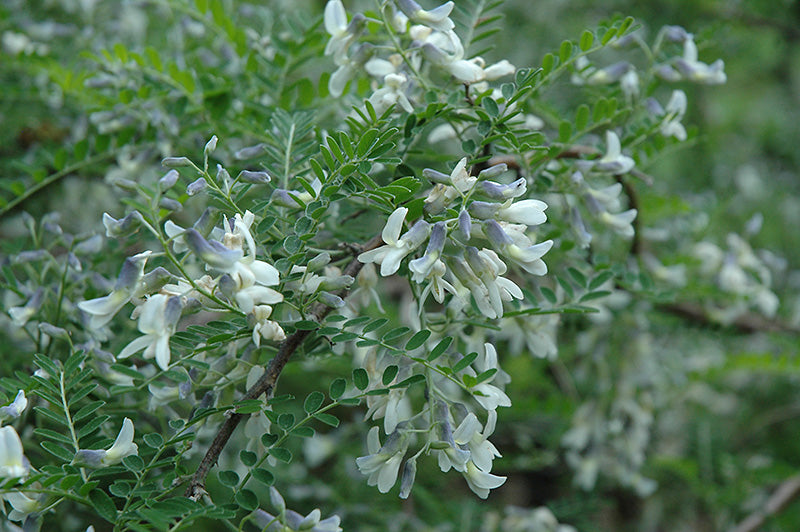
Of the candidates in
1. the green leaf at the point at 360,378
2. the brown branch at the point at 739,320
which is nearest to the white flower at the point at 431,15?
the green leaf at the point at 360,378

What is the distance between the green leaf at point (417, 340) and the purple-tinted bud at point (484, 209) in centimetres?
14

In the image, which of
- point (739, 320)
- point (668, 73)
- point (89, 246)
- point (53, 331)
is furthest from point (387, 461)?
point (739, 320)

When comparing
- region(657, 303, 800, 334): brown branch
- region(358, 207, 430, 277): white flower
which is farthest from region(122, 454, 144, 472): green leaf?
region(657, 303, 800, 334): brown branch

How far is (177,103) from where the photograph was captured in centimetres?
120

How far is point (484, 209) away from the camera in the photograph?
773 millimetres

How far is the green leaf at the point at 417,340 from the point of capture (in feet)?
2.68

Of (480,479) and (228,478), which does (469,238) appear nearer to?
(480,479)

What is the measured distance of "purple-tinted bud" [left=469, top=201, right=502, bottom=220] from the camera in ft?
2.53

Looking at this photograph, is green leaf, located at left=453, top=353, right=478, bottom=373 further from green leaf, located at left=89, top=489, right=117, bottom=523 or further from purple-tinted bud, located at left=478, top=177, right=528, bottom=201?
green leaf, located at left=89, top=489, right=117, bottom=523

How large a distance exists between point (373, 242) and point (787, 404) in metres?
1.68

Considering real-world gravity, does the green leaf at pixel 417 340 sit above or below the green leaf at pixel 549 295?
above

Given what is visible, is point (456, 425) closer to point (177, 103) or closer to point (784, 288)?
point (177, 103)

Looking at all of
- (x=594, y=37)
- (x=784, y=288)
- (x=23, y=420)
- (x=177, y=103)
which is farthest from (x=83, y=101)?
(x=784, y=288)

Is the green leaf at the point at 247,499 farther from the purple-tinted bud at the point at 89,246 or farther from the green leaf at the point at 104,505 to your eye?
the purple-tinted bud at the point at 89,246
